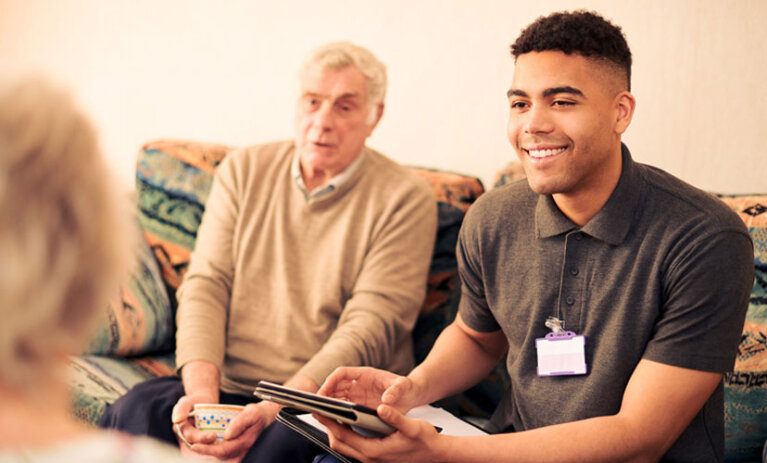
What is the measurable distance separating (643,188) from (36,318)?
122 centimetres

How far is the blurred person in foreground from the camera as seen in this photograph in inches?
24.2

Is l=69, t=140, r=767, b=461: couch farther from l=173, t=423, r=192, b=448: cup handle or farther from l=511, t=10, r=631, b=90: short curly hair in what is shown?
l=511, t=10, r=631, b=90: short curly hair

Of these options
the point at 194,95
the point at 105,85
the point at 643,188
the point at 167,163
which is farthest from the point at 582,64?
the point at 105,85

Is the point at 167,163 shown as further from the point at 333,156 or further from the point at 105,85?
the point at 105,85

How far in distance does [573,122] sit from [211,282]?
3.76ft

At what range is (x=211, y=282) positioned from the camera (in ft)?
A: 7.17

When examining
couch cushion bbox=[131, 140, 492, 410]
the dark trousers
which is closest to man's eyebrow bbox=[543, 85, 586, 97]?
couch cushion bbox=[131, 140, 492, 410]

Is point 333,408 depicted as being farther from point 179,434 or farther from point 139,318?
point 139,318

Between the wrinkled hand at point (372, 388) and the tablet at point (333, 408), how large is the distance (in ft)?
0.63

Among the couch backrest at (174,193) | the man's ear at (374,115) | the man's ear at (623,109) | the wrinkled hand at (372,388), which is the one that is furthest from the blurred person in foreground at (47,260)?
the couch backrest at (174,193)

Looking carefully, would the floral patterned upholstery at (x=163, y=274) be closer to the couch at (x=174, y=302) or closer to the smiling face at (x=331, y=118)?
the couch at (x=174, y=302)

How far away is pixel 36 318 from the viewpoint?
0.63 metres

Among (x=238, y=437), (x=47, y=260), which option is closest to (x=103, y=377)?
(x=238, y=437)

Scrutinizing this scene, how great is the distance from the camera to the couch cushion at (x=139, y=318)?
2324 millimetres
